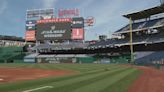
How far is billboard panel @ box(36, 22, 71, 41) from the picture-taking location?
202 feet

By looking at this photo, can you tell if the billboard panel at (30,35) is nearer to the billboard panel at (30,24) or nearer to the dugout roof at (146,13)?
the billboard panel at (30,24)

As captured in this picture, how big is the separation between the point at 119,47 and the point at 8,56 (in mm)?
30875

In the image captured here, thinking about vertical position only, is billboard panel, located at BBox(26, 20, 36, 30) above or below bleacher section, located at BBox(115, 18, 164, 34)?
above

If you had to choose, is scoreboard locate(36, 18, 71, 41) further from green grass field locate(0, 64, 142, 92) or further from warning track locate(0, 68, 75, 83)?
green grass field locate(0, 64, 142, 92)

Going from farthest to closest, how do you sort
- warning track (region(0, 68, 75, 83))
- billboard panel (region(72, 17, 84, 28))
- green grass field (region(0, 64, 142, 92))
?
1. billboard panel (region(72, 17, 84, 28))
2. warning track (region(0, 68, 75, 83))
3. green grass field (region(0, 64, 142, 92))

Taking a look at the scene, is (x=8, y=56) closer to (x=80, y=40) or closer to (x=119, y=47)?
(x=80, y=40)

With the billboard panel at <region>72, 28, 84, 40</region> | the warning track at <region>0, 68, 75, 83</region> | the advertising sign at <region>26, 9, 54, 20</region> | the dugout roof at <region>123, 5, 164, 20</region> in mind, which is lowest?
the warning track at <region>0, 68, 75, 83</region>

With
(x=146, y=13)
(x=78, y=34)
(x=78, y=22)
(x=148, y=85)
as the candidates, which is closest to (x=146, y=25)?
(x=146, y=13)

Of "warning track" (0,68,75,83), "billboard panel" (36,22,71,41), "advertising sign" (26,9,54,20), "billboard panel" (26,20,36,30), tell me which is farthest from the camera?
"advertising sign" (26,9,54,20)

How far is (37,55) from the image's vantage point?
66812mm

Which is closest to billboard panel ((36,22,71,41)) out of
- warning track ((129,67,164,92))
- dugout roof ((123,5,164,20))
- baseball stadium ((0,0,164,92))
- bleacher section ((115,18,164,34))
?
baseball stadium ((0,0,164,92))

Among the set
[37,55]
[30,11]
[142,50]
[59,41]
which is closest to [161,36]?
[142,50]

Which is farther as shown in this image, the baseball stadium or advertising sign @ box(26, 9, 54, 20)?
advertising sign @ box(26, 9, 54, 20)

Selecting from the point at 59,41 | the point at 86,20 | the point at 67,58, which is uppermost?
the point at 86,20
